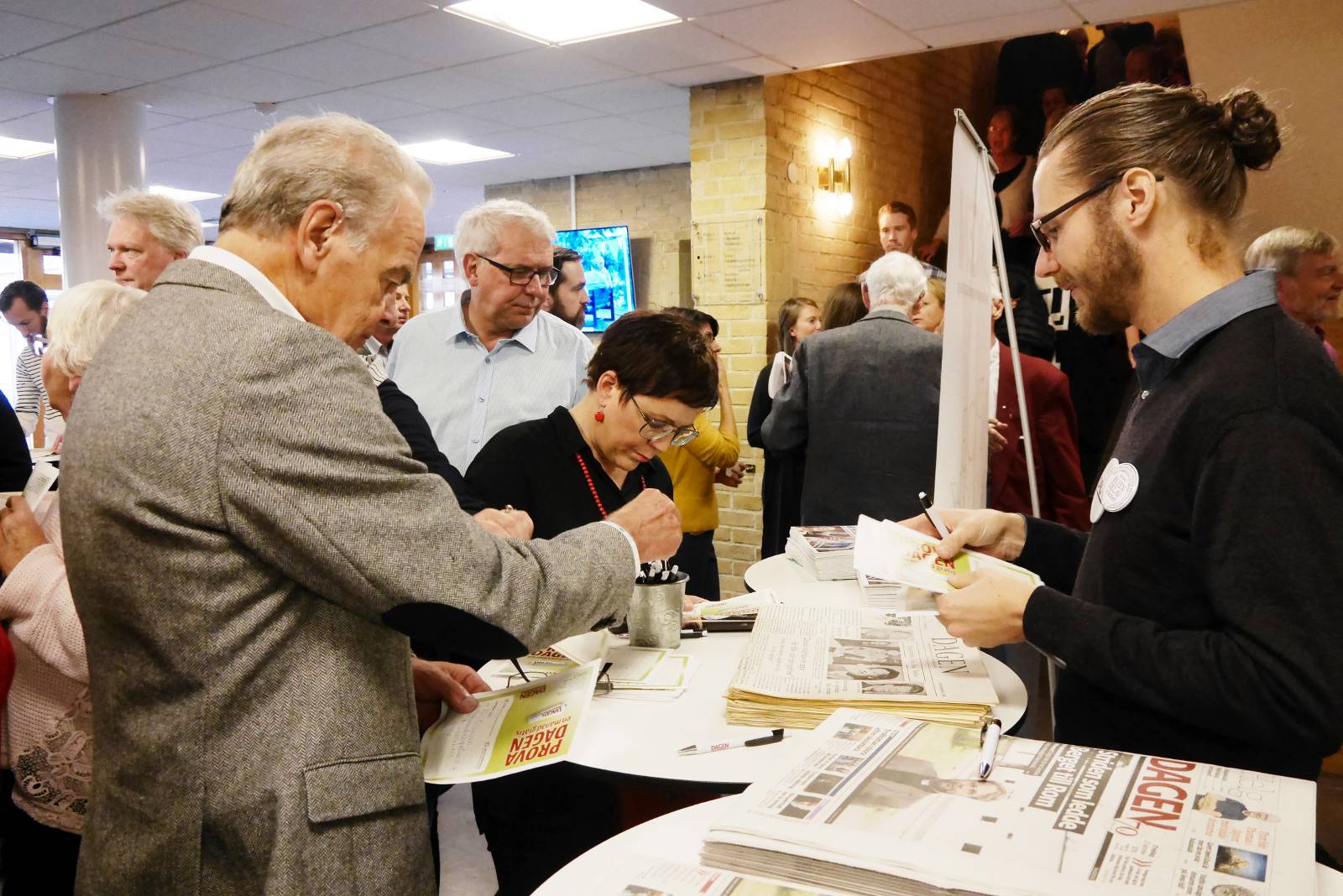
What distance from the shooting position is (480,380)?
2869 millimetres

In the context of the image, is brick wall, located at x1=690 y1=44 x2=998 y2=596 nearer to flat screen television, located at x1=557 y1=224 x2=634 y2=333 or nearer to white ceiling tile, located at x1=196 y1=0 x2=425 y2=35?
white ceiling tile, located at x1=196 y1=0 x2=425 y2=35

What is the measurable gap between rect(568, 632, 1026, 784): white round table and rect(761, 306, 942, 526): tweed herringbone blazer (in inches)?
70.7

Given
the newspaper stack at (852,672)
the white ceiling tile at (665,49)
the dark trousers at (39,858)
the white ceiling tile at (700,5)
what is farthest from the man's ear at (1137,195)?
the white ceiling tile at (665,49)

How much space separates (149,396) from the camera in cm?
99

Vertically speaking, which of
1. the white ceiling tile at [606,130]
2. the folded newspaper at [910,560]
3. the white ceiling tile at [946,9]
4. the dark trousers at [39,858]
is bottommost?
the dark trousers at [39,858]

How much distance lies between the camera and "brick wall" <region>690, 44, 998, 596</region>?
17.5ft

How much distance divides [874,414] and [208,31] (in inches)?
147

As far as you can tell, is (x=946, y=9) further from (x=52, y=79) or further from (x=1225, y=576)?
(x=52, y=79)

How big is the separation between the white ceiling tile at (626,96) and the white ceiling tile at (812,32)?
3.40 ft

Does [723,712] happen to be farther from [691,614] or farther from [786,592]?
[786,592]

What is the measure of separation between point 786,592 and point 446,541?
50.1 inches

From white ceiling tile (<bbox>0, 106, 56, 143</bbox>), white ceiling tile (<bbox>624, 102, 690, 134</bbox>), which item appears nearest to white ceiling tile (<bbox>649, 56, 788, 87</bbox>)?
white ceiling tile (<bbox>624, 102, 690, 134</bbox>)

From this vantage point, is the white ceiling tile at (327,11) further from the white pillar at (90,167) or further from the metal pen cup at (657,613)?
the metal pen cup at (657,613)

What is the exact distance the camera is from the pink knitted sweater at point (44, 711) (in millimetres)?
1604
